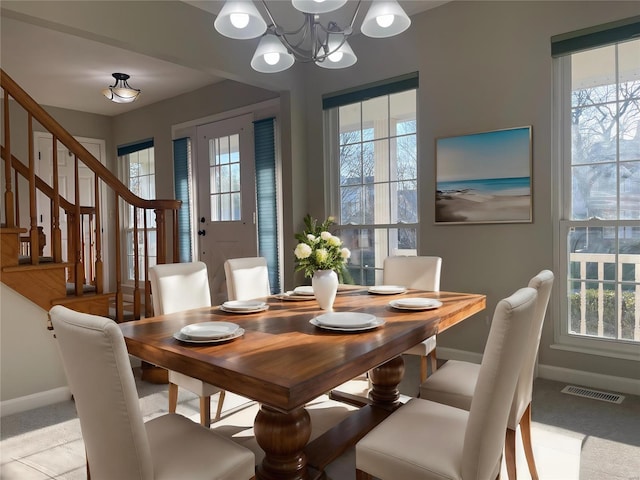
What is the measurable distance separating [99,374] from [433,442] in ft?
3.38

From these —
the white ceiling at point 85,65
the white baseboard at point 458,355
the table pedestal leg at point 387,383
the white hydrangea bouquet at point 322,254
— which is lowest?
the white baseboard at point 458,355

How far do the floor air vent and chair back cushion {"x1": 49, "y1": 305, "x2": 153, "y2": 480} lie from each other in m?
2.77

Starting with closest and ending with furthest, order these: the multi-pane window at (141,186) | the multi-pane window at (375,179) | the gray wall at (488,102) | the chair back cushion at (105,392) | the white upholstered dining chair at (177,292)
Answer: the chair back cushion at (105,392), the white upholstered dining chair at (177,292), the gray wall at (488,102), the multi-pane window at (375,179), the multi-pane window at (141,186)

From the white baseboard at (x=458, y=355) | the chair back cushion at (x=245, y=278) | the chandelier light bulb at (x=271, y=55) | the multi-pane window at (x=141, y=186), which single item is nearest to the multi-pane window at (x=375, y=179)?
the white baseboard at (x=458, y=355)

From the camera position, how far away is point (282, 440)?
5.42ft

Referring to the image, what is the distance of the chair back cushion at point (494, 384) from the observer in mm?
1235

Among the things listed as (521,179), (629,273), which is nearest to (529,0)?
(521,179)

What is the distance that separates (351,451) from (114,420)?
149cm

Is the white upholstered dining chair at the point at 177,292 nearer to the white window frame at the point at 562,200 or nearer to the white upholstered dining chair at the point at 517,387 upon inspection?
the white upholstered dining chair at the point at 517,387

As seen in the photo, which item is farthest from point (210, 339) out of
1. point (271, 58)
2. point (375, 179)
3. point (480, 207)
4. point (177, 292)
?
point (375, 179)

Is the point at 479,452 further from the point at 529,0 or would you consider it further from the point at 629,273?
the point at 529,0

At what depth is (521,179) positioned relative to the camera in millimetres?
3268

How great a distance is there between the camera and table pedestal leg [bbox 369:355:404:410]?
8.14 feet

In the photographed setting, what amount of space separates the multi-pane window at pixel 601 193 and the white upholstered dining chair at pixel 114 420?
2724 mm
